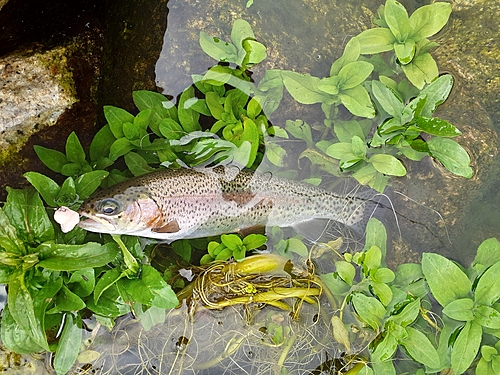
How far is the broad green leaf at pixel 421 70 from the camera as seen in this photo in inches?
126

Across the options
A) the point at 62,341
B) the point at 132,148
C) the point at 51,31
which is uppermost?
the point at 51,31

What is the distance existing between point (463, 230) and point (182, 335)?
2.33 m

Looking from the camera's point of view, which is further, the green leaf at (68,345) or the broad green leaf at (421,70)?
the broad green leaf at (421,70)

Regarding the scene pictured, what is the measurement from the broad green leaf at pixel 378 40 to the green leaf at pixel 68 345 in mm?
2874

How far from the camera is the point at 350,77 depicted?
10.3 ft

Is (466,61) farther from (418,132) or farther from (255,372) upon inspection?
(255,372)

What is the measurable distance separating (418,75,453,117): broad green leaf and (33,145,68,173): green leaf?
2596 millimetres

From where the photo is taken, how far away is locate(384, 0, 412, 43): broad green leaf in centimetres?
310

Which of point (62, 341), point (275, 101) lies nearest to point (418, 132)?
point (275, 101)

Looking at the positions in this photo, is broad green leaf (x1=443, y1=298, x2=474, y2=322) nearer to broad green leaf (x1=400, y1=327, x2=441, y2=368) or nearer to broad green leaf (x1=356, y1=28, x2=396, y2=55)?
broad green leaf (x1=400, y1=327, x2=441, y2=368)

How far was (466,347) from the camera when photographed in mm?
2742

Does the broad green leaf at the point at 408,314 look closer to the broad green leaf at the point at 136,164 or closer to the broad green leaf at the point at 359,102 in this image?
the broad green leaf at the point at 359,102

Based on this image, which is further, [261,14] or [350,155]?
[261,14]

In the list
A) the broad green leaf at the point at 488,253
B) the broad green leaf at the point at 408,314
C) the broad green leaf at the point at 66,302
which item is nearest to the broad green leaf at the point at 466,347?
the broad green leaf at the point at 408,314
